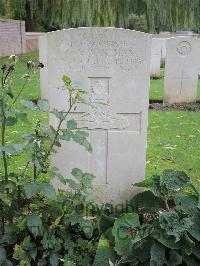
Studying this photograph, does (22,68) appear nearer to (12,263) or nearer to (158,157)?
(158,157)

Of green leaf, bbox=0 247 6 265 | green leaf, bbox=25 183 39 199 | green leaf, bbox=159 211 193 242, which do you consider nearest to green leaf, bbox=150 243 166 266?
green leaf, bbox=159 211 193 242

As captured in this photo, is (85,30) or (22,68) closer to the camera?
(85,30)

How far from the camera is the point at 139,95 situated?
335 cm

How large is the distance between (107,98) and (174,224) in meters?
1.31

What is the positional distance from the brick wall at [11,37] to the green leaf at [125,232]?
18414 millimetres

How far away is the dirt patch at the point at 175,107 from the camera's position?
8828 mm

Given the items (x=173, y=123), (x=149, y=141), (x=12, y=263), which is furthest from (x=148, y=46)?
(x=173, y=123)

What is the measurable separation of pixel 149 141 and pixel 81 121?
2.84 metres

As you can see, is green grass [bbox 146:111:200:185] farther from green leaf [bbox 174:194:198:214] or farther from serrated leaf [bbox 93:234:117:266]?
serrated leaf [bbox 93:234:117:266]

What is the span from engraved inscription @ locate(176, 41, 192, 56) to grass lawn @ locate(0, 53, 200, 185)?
4.42 feet

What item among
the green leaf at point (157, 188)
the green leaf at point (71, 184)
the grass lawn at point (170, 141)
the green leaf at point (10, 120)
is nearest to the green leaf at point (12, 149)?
the green leaf at point (10, 120)

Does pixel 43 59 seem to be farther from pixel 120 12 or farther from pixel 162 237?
pixel 162 237

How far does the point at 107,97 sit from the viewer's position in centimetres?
335

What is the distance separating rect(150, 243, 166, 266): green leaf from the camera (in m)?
2.33
